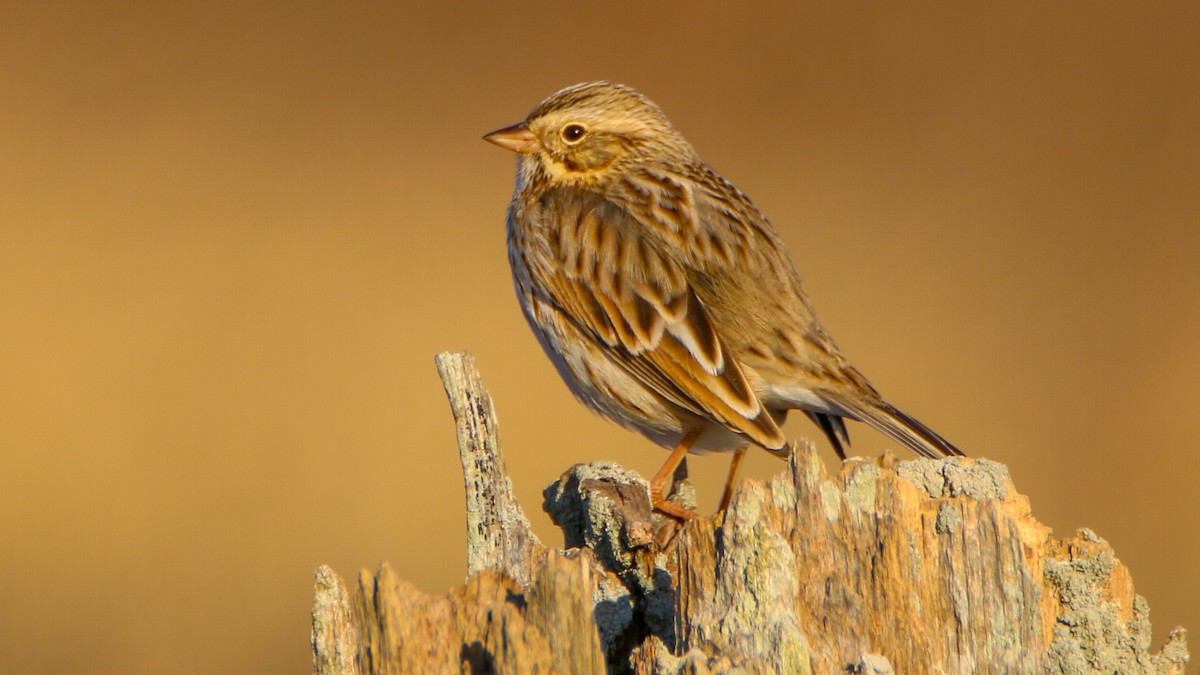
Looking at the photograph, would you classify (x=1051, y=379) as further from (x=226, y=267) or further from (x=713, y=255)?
(x=226, y=267)

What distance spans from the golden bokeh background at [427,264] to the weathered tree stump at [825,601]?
345 cm

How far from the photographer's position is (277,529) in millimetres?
6160

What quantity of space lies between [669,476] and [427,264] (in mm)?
3117

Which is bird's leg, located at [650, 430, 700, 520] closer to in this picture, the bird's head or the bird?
the bird

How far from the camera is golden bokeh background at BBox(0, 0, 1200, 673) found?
615 cm

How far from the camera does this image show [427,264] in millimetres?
7203

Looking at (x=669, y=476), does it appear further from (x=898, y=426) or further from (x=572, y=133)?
(x=572, y=133)

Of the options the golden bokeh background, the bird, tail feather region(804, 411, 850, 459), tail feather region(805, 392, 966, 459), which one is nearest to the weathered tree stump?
tail feather region(805, 392, 966, 459)

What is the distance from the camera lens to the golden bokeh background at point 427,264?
6.15m

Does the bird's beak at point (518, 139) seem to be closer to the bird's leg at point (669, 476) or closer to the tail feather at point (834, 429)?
the bird's leg at point (669, 476)

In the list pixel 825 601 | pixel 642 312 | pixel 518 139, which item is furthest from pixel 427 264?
pixel 825 601

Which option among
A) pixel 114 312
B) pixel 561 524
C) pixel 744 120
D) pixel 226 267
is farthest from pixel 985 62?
pixel 561 524

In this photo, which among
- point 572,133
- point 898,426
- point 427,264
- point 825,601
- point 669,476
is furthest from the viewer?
point 427,264

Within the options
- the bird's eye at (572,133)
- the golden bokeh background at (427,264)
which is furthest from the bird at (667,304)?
the golden bokeh background at (427,264)
